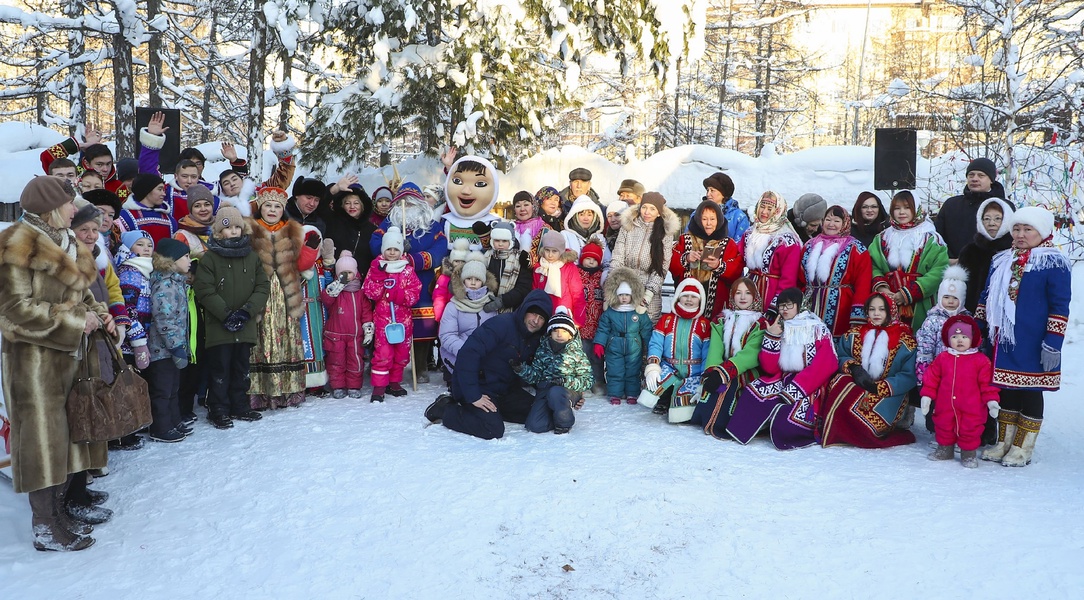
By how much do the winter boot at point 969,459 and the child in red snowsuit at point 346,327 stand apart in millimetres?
3871

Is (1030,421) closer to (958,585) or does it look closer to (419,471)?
(958,585)

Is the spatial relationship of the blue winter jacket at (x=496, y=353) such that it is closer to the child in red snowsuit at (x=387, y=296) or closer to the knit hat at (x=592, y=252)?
the child in red snowsuit at (x=387, y=296)

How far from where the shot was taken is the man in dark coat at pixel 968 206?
5.38 m

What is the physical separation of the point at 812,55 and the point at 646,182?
Result: 12544 mm

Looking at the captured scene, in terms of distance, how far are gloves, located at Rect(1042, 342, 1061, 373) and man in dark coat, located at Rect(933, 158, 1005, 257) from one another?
1027 mm

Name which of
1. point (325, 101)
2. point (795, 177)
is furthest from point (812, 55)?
point (325, 101)

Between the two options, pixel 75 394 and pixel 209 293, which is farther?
pixel 209 293

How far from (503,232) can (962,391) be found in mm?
3203

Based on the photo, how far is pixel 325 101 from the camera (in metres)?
9.36

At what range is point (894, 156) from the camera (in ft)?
25.2

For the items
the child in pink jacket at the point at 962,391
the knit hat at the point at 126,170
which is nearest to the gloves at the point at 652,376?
the child in pink jacket at the point at 962,391

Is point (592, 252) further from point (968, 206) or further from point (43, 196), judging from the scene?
point (43, 196)

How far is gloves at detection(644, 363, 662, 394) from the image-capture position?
209 inches

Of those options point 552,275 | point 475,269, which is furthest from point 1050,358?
point 475,269
